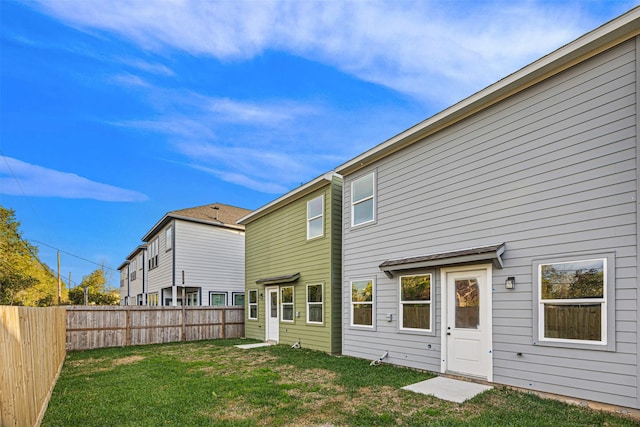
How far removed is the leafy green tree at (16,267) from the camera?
22172 mm

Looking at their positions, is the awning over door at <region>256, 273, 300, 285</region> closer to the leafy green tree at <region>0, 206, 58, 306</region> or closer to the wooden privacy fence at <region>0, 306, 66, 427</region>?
the wooden privacy fence at <region>0, 306, 66, 427</region>

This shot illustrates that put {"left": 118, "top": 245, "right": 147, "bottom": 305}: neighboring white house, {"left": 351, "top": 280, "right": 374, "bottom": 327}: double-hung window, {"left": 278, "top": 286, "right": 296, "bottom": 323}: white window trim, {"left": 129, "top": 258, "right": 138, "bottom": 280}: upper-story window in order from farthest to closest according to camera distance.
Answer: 1. {"left": 129, "top": 258, "right": 138, "bottom": 280}: upper-story window
2. {"left": 118, "top": 245, "right": 147, "bottom": 305}: neighboring white house
3. {"left": 278, "top": 286, "right": 296, "bottom": 323}: white window trim
4. {"left": 351, "top": 280, "right": 374, "bottom": 327}: double-hung window

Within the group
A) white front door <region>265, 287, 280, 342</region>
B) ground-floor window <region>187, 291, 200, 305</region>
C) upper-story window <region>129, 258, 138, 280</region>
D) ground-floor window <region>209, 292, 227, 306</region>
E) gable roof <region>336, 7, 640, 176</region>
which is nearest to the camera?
gable roof <region>336, 7, 640, 176</region>

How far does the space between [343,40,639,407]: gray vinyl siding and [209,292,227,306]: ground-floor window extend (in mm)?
12457

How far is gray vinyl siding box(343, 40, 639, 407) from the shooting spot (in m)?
4.90

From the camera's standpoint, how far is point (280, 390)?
6.46 meters

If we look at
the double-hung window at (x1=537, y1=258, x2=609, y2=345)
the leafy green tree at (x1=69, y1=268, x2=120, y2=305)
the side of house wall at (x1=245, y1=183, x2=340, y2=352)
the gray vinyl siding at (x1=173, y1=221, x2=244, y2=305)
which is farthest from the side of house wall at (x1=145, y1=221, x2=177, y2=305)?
the leafy green tree at (x1=69, y1=268, x2=120, y2=305)

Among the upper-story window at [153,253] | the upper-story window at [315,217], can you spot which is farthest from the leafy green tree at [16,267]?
the upper-story window at [315,217]

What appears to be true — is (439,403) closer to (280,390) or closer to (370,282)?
(280,390)

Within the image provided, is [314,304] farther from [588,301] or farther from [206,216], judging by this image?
[206,216]

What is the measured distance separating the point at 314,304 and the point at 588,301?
7.49m

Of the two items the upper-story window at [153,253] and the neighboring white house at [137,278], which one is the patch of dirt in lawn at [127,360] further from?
the neighboring white house at [137,278]

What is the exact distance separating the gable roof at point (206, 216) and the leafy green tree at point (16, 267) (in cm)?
848

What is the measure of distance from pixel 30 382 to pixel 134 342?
1011cm
